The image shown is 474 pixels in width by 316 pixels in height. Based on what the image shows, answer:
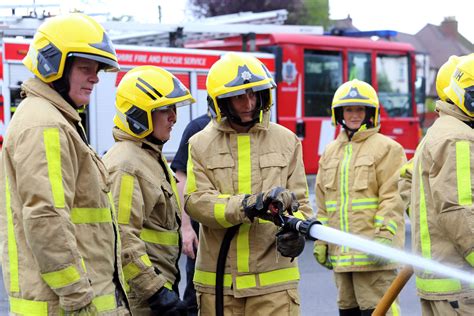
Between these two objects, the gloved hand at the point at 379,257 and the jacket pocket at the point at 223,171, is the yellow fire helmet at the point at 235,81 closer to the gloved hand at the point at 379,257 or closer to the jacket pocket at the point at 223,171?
the jacket pocket at the point at 223,171

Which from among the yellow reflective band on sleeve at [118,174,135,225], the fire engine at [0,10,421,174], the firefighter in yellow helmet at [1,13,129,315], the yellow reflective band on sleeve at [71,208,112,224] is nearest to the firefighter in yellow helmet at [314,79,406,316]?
the yellow reflective band on sleeve at [118,174,135,225]

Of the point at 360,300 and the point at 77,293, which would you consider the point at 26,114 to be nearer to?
the point at 77,293

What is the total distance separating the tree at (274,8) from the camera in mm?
43188

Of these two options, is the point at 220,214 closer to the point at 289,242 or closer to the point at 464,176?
the point at 289,242

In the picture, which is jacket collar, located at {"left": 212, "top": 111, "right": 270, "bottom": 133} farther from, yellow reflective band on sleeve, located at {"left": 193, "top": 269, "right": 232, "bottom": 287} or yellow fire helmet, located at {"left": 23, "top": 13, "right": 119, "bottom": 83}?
yellow fire helmet, located at {"left": 23, "top": 13, "right": 119, "bottom": 83}

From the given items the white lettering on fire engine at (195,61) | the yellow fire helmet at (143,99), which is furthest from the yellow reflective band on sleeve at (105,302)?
the white lettering on fire engine at (195,61)

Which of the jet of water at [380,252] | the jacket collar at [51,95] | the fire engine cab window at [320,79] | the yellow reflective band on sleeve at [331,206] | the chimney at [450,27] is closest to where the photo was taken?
the jacket collar at [51,95]

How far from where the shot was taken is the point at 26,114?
3652mm

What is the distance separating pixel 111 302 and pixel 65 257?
1.32ft

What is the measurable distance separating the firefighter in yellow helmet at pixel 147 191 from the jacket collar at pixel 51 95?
0.80 m

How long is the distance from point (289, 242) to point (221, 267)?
46 cm

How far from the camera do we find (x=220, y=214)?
462cm

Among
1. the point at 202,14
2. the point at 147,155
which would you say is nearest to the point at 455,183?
the point at 147,155

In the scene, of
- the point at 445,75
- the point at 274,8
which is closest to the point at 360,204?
the point at 445,75
